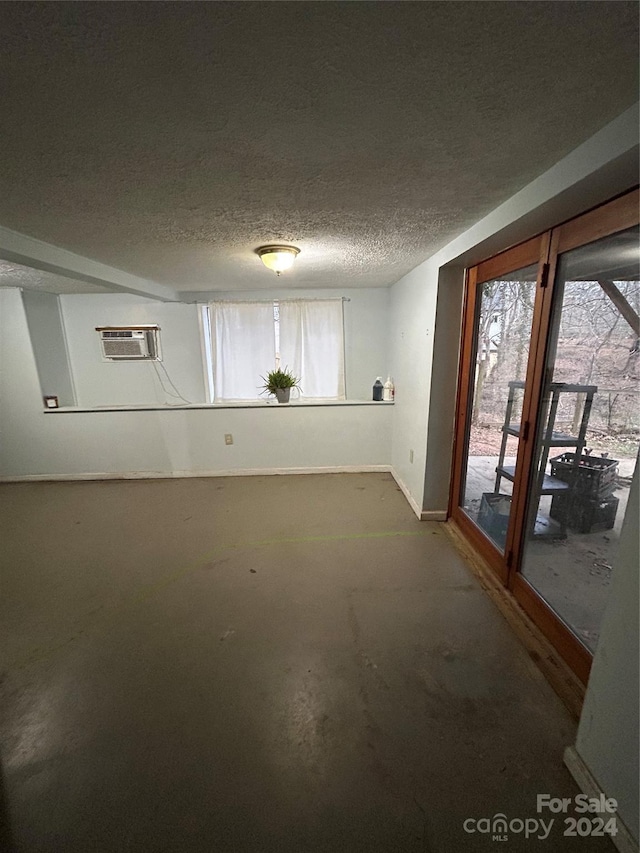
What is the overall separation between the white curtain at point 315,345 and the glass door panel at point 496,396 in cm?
190

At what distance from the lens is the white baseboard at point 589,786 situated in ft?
3.11

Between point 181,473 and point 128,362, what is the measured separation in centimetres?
157

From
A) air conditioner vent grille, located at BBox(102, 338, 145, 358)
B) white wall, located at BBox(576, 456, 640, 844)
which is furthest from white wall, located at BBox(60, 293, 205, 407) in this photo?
white wall, located at BBox(576, 456, 640, 844)

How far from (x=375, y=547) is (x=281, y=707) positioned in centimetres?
127

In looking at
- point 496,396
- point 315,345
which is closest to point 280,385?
point 315,345

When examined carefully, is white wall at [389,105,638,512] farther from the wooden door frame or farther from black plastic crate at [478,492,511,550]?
black plastic crate at [478,492,511,550]

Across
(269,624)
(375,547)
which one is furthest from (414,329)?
(269,624)

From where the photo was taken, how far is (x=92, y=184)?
132 cm

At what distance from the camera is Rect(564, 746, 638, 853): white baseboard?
949 mm

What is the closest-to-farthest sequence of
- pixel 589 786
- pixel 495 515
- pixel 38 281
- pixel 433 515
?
pixel 589 786 < pixel 495 515 < pixel 433 515 < pixel 38 281

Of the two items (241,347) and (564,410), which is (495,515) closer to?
(564,410)

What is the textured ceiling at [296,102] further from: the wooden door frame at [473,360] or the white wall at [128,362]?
the white wall at [128,362]

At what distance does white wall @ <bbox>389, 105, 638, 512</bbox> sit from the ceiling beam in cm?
258

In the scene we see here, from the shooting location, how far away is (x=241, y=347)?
4047 millimetres
